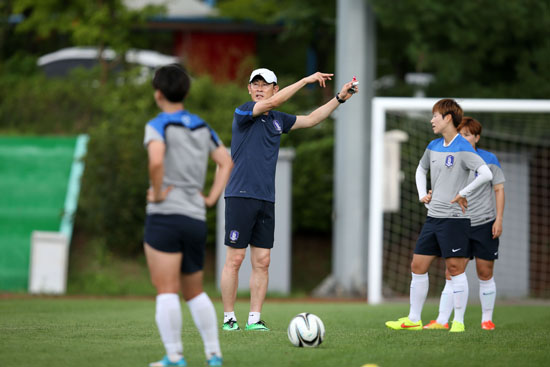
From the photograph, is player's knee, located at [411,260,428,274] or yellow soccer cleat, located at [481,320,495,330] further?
yellow soccer cleat, located at [481,320,495,330]

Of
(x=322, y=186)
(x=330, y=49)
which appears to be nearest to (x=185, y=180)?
(x=322, y=186)

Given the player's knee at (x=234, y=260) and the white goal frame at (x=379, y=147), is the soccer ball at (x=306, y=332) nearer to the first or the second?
the player's knee at (x=234, y=260)

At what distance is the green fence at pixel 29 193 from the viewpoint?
15.5 metres

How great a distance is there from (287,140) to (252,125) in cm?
1043

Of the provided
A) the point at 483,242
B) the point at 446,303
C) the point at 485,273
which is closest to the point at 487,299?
the point at 485,273

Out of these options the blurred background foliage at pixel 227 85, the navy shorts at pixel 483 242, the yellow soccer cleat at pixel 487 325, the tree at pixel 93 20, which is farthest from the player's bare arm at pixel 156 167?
the tree at pixel 93 20

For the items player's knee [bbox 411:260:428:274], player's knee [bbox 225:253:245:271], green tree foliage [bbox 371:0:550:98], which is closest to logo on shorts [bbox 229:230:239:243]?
player's knee [bbox 225:253:245:271]

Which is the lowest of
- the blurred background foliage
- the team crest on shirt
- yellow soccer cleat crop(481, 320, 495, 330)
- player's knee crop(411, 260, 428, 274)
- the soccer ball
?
yellow soccer cleat crop(481, 320, 495, 330)

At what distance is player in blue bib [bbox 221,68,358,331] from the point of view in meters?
7.05

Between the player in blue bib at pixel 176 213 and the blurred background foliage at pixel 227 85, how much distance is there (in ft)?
35.3

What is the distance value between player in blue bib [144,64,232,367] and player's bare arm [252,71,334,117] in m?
1.65

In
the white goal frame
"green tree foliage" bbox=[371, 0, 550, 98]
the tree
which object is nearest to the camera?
the white goal frame

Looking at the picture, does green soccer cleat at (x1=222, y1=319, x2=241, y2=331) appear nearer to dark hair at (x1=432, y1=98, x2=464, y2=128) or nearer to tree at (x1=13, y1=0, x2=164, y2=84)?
dark hair at (x1=432, y1=98, x2=464, y2=128)

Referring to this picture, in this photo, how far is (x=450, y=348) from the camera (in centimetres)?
623
